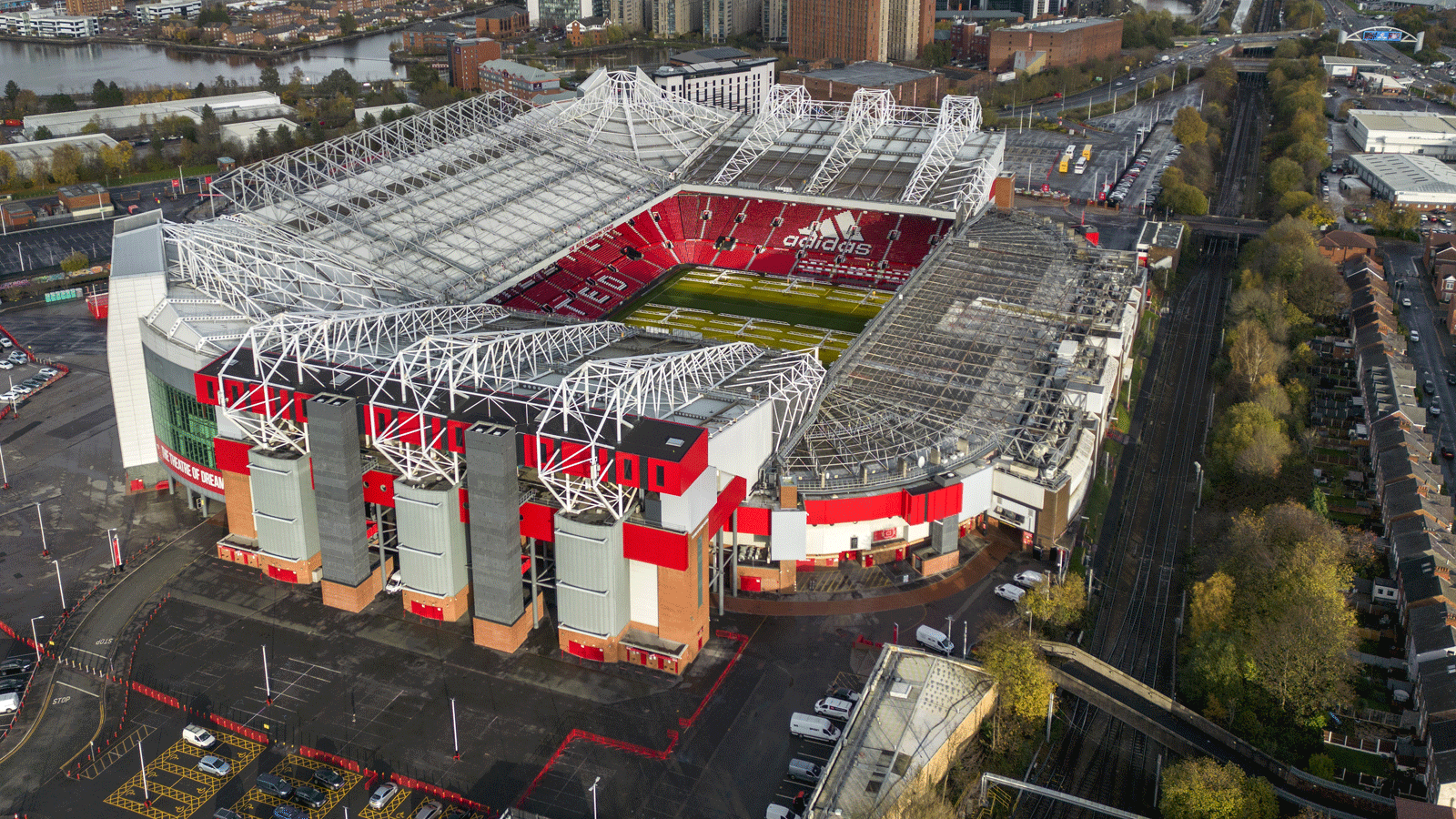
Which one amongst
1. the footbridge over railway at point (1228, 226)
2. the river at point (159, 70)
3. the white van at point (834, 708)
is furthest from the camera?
the river at point (159, 70)

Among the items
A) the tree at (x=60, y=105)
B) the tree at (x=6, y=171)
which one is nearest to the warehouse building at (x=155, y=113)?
the tree at (x=60, y=105)

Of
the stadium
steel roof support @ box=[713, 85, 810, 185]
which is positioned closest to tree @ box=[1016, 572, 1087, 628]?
the stadium

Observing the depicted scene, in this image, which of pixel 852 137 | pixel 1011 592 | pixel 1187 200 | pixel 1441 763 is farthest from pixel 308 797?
pixel 1187 200

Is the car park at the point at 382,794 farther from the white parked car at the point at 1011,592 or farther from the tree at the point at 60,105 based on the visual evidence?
the tree at the point at 60,105

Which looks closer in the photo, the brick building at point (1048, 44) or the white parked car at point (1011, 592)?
the white parked car at point (1011, 592)

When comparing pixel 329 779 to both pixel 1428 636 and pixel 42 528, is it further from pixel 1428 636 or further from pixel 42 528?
pixel 1428 636

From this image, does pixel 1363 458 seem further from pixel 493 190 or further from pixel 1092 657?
pixel 493 190

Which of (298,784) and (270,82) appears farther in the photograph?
(270,82)

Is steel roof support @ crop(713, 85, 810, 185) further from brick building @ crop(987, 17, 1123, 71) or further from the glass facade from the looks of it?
brick building @ crop(987, 17, 1123, 71)
